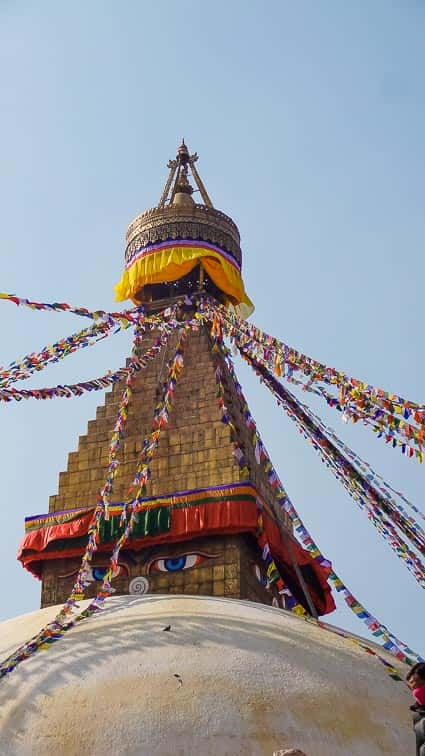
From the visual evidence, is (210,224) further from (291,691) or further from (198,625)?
(291,691)

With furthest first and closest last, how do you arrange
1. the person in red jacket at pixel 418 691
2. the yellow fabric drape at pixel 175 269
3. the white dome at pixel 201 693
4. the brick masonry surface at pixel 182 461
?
the yellow fabric drape at pixel 175 269, the brick masonry surface at pixel 182 461, the white dome at pixel 201 693, the person in red jacket at pixel 418 691

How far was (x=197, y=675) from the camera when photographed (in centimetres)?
784

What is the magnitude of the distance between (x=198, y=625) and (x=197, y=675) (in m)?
0.93

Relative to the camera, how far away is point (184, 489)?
12.0 meters

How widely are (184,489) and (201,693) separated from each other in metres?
4.56

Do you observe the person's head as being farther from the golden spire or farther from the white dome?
the golden spire

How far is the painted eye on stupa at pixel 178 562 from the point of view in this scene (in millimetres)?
11422

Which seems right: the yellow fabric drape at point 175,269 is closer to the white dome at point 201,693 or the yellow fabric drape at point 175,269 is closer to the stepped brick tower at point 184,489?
the stepped brick tower at point 184,489

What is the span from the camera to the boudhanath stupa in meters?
7.54

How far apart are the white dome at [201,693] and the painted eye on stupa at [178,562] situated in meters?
2.28

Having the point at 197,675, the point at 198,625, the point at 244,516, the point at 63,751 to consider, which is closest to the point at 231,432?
the point at 244,516

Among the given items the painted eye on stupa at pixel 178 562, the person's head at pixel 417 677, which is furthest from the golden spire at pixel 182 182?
the person's head at pixel 417 677

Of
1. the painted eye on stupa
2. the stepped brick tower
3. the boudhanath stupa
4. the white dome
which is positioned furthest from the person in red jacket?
the painted eye on stupa

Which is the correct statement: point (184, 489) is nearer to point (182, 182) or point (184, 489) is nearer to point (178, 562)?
point (178, 562)
